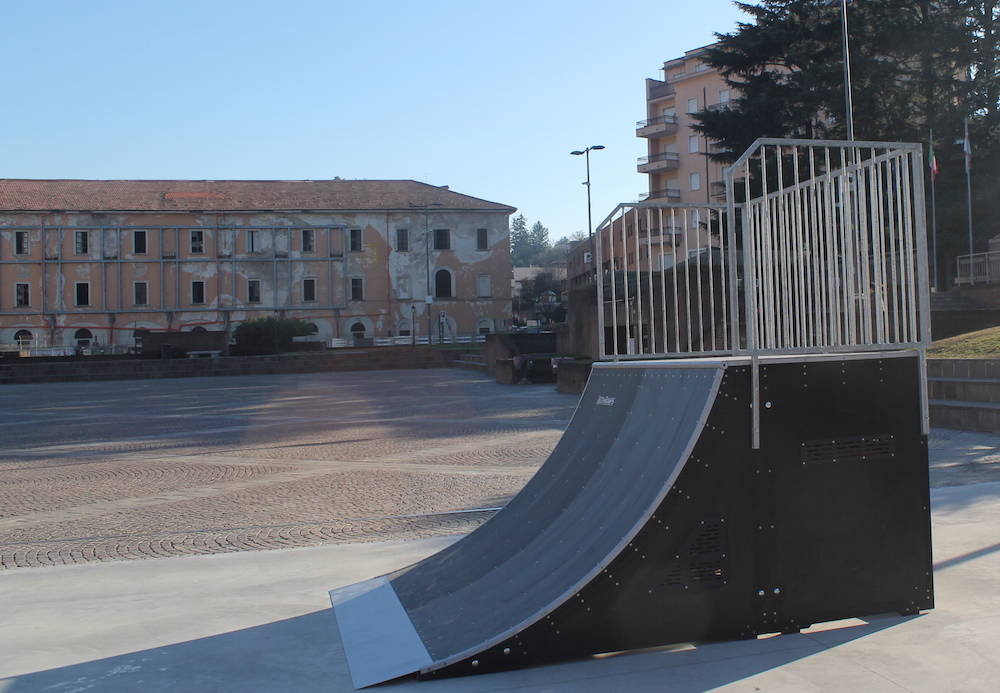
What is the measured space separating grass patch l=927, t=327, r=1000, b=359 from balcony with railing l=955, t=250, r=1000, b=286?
534 inches

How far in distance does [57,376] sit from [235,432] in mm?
24624

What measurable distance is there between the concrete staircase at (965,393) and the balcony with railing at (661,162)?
55.9 meters

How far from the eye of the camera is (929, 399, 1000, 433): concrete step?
39.1ft

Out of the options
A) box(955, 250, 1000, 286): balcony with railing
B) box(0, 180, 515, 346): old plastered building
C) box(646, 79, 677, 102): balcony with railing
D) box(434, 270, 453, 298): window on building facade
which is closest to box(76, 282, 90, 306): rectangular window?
box(0, 180, 515, 346): old plastered building

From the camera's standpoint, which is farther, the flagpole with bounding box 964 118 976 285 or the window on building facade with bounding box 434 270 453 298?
the window on building facade with bounding box 434 270 453 298

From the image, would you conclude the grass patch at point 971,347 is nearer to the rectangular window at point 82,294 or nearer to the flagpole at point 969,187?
the flagpole at point 969,187

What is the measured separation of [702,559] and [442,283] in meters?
62.1

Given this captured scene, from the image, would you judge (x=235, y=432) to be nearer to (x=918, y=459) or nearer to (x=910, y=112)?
(x=918, y=459)

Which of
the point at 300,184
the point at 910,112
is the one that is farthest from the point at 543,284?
the point at 910,112

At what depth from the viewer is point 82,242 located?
200 feet

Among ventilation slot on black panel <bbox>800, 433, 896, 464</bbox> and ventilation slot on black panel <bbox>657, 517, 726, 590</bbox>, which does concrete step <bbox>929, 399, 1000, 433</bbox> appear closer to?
ventilation slot on black panel <bbox>800, 433, 896, 464</bbox>

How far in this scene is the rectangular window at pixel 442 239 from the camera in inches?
2569

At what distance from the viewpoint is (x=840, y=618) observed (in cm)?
428

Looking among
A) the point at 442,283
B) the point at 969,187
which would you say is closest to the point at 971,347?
the point at 969,187
